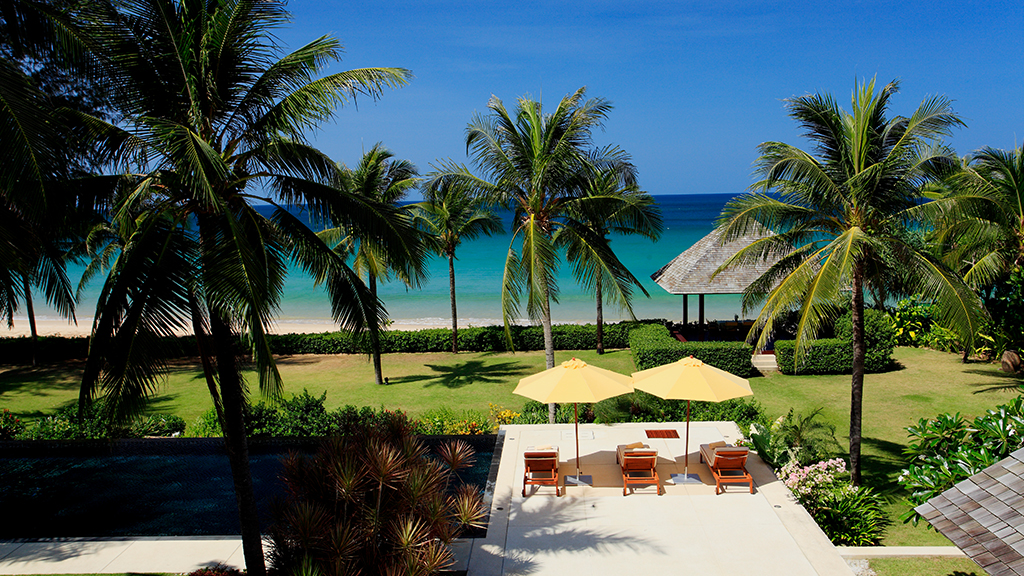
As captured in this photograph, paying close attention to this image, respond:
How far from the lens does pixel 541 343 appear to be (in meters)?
23.5

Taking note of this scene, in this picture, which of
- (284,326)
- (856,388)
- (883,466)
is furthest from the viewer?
(284,326)

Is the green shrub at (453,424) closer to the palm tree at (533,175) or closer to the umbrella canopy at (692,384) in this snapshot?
the palm tree at (533,175)

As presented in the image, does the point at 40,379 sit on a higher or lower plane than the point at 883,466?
higher

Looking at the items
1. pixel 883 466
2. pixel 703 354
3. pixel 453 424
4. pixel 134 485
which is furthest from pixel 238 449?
pixel 703 354

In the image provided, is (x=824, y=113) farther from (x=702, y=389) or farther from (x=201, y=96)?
(x=201, y=96)

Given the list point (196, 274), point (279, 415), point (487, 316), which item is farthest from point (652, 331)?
point (487, 316)

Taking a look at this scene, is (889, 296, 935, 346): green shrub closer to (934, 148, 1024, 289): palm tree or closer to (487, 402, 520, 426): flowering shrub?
(934, 148, 1024, 289): palm tree

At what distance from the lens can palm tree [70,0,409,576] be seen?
19.2 ft

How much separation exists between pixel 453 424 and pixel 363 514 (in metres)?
6.41

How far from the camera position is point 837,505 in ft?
31.1

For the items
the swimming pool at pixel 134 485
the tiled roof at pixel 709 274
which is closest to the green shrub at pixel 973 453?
the swimming pool at pixel 134 485

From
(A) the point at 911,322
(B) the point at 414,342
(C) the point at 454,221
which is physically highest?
(C) the point at 454,221

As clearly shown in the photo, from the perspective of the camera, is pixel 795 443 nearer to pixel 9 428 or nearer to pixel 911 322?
pixel 911 322

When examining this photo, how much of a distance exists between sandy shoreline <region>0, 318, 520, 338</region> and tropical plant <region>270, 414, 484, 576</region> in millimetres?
25789
